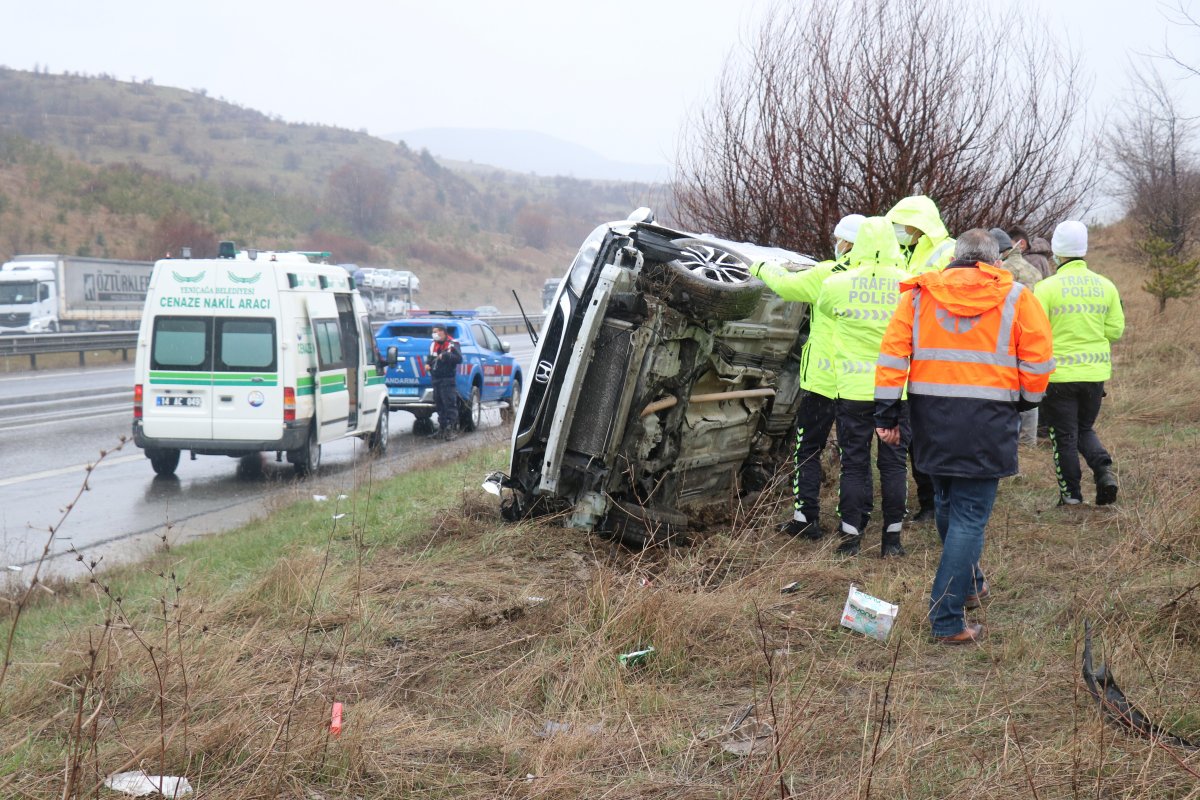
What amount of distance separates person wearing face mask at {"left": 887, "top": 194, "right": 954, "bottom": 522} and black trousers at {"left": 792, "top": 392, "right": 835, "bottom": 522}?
0.61 meters

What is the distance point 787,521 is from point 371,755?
3881mm

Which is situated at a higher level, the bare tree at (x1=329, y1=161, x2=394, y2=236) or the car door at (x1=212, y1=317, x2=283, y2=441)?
the bare tree at (x1=329, y1=161, x2=394, y2=236)

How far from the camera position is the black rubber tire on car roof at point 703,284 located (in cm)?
576

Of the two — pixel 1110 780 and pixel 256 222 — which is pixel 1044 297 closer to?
pixel 1110 780

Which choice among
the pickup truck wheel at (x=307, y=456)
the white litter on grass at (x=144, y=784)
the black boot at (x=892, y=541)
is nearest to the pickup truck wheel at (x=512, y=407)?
the pickup truck wheel at (x=307, y=456)

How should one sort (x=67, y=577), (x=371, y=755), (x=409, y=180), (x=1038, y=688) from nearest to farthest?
1. (x=371, y=755)
2. (x=1038, y=688)
3. (x=67, y=577)
4. (x=409, y=180)

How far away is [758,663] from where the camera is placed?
4168 mm

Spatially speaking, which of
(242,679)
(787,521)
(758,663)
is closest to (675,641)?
(758,663)

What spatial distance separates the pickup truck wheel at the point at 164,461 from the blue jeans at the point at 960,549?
30.9 ft

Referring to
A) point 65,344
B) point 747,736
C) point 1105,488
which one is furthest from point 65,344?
point 747,736

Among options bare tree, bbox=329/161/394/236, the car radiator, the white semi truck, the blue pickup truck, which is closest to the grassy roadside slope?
the car radiator

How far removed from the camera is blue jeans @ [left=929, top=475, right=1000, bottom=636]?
14.5 feet


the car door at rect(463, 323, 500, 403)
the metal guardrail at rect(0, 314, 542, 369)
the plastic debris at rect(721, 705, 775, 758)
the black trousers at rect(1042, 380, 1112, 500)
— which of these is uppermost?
the black trousers at rect(1042, 380, 1112, 500)

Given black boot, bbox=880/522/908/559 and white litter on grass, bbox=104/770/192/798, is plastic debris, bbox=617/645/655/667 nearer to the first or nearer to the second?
white litter on grass, bbox=104/770/192/798
